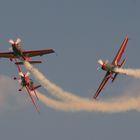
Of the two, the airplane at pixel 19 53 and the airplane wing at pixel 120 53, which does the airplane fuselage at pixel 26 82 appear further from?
the airplane wing at pixel 120 53

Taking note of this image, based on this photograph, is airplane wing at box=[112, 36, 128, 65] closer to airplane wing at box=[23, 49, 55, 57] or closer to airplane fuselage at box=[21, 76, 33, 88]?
airplane wing at box=[23, 49, 55, 57]

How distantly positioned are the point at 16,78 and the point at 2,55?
26.5 ft

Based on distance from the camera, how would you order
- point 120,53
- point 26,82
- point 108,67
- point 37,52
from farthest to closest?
point 120,53
point 26,82
point 37,52
point 108,67

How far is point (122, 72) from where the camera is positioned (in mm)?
136125

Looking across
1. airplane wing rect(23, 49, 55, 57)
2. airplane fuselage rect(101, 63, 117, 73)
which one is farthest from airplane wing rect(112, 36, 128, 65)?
airplane wing rect(23, 49, 55, 57)

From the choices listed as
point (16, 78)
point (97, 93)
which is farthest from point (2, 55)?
point (97, 93)

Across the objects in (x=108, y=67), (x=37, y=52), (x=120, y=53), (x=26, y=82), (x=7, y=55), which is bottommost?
(x=108, y=67)

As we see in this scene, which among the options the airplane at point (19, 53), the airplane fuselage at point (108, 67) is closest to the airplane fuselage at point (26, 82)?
the airplane at point (19, 53)

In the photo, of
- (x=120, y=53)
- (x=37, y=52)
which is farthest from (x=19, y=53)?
(x=120, y=53)

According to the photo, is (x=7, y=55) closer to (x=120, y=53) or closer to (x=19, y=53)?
(x=19, y=53)

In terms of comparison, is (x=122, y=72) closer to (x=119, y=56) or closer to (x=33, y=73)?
(x=119, y=56)

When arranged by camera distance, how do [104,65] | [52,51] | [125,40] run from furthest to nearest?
[125,40] → [52,51] → [104,65]

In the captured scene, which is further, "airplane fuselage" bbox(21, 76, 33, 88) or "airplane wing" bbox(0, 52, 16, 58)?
"airplane fuselage" bbox(21, 76, 33, 88)

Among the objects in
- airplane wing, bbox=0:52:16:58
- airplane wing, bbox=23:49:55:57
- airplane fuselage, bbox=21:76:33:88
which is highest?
airplane wing, bbox=0:52:16:58
